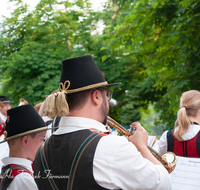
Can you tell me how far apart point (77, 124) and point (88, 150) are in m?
0.23

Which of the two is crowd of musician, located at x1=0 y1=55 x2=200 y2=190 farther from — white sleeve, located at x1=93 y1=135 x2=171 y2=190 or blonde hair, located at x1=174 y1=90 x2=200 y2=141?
blonde hair, located at x1=174 y1=90 x2=200 y2=141

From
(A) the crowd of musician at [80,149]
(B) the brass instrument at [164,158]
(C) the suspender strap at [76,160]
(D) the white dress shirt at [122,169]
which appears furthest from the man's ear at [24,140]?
(D) the white dress shirt at [122,169]

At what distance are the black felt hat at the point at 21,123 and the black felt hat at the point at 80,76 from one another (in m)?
0.83

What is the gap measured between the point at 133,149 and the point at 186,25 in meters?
4.69

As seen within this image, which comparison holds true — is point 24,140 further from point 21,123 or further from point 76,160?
point 76,160

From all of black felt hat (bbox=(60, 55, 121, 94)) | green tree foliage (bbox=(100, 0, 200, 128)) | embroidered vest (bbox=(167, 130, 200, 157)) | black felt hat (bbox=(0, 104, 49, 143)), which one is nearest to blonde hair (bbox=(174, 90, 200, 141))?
embroidered vest (bbox=(167, 130, 200, 157))

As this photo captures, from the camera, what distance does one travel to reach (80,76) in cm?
167

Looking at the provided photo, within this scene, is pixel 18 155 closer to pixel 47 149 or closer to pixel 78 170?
pixel 47 149

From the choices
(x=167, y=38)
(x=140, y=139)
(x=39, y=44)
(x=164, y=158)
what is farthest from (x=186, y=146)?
(x=39, y=44)

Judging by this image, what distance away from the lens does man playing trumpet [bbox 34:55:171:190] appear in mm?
1350

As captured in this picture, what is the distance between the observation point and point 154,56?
671 cm

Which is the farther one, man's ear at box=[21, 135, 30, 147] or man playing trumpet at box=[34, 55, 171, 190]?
man's ear at box=[21, 135, 30, 147]

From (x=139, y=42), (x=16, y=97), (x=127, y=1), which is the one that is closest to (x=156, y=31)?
(x=139, y=42)

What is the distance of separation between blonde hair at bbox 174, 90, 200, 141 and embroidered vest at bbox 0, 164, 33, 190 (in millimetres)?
1989
